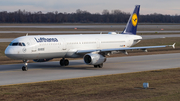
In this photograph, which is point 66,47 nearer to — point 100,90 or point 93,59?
point 93,59

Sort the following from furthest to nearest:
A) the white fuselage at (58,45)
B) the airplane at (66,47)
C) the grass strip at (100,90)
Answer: the airplane at (66,47) → the white fuselage at (58,45) → the grass strip at (100,90)

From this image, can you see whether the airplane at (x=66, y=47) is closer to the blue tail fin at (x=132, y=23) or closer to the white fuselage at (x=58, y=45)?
the white fuselage at (x=58, y=45)

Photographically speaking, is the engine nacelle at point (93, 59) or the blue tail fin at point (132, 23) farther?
the blue tail fin at point (132, 23)

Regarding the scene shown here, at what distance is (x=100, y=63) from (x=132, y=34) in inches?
424

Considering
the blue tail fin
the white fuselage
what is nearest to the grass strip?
the white fuselage

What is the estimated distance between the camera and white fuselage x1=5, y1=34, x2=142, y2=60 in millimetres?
29656

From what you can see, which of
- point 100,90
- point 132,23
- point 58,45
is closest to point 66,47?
point 58,45

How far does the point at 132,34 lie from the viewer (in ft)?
138

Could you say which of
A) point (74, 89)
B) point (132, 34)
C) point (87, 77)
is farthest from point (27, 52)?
point (132, 34)

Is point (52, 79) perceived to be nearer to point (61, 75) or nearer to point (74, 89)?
point (61, 75)

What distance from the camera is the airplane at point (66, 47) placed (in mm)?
29828

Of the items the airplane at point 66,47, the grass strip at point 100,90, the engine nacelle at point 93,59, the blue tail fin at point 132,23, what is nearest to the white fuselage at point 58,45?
the airplane at point 66,47

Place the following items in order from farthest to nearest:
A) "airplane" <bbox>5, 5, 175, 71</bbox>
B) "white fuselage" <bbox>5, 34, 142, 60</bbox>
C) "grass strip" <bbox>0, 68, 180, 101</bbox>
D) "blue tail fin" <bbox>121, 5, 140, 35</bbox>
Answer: "blue tail fin" <bbox>121, 5, 140, 35</bbox> → "airplane" <bbox>5, 5, 175, 71</bbox> → "white fuselage" <bbox>5, 34, 142, 60</bbox> → "grass strip" <bbox>0, 68, 180, 101</bbox>

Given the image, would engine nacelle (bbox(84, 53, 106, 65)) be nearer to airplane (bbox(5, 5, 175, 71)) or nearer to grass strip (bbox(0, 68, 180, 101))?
airplane (bbox(5, 5, 175, 71))
